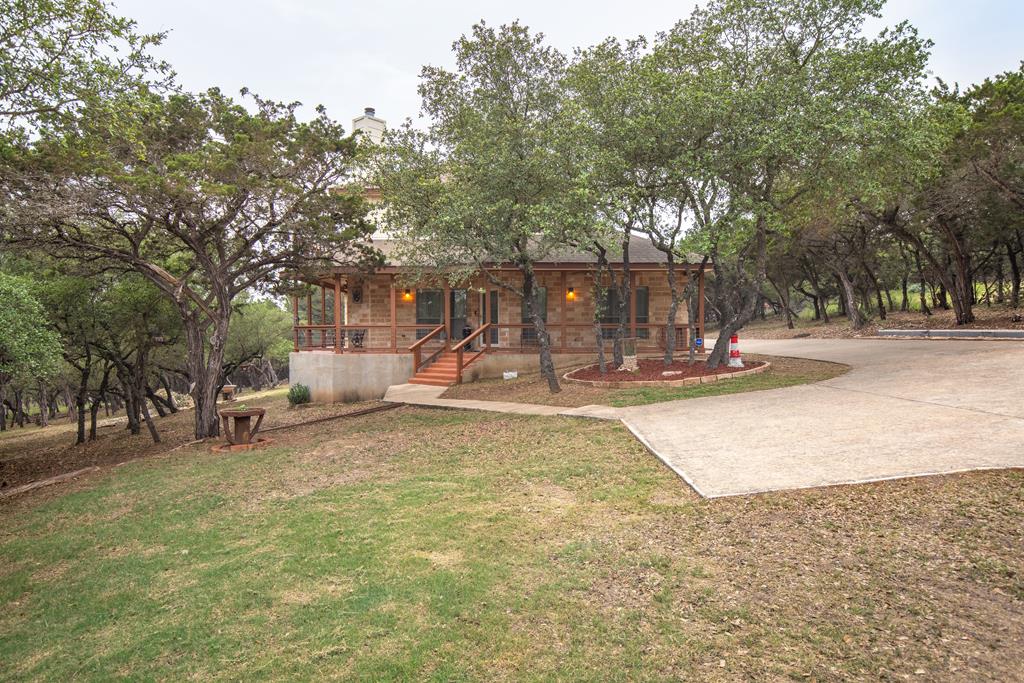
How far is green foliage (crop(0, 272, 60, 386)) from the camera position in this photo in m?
9.97

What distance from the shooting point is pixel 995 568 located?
12.1 feet

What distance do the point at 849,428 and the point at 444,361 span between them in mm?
12153

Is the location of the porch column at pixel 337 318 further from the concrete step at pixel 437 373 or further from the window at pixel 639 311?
the window at pixel 639 311

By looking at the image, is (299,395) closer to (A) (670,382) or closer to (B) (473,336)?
(B) (473,336)

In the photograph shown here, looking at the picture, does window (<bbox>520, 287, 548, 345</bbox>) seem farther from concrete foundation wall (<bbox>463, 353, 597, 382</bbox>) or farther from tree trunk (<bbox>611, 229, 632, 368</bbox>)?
tree trunk (<bbox>611, 229, 632, 368</bbox>)

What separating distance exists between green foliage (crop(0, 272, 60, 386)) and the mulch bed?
39.7ft

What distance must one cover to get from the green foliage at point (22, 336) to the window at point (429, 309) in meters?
10.4

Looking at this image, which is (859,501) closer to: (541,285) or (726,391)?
(726,391)

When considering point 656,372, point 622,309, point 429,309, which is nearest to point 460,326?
point 429,309

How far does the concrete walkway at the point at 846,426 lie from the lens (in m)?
5.55

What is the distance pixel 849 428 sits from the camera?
23.6 ft

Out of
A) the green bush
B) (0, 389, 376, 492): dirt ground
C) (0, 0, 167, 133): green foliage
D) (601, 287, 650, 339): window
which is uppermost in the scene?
(0, 0, 167, 133): green foliage

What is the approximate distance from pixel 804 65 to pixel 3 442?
30769mm

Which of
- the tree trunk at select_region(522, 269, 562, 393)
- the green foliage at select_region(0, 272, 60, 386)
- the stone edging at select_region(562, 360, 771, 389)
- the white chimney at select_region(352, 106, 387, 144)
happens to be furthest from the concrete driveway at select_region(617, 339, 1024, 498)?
the white chimney at select_region(352, 106, 387, 144)
